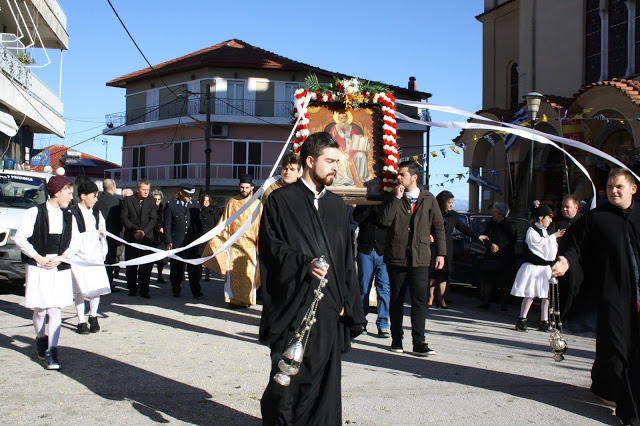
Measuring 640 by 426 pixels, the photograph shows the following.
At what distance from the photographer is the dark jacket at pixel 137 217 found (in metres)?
12.5

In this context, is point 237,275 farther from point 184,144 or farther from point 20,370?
point 184,144

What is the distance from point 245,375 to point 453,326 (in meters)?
4.38

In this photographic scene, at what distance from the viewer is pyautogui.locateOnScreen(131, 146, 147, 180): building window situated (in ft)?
156

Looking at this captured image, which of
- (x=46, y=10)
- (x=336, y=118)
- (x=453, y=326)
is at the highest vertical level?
(x=46, y=10)

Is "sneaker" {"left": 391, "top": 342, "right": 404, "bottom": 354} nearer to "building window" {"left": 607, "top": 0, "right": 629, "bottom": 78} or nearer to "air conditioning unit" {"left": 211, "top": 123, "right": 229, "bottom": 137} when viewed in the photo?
"building window" {"left": 607, "top": 0, "right": 629, "bottom": 78}

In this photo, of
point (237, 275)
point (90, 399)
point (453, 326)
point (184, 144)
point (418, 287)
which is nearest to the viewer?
point (90, 399)

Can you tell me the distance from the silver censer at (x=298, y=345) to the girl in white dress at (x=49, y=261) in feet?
10.9

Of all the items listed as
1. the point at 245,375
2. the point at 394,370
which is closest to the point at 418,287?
the point at 394,370

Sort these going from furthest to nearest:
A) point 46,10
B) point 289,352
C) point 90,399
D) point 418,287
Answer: point 46,10 → point 418,287 → point 90,399 → point 289,352

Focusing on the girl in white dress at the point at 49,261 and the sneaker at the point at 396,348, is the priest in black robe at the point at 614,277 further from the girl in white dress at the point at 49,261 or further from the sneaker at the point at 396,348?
the girl in white dress at the point at 49,261

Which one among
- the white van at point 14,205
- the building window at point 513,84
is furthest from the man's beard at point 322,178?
the building window at point 513,84

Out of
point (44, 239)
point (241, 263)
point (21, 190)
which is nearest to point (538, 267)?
point (241, 263)

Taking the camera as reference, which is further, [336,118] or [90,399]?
[336,118]

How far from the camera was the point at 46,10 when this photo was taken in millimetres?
26359
